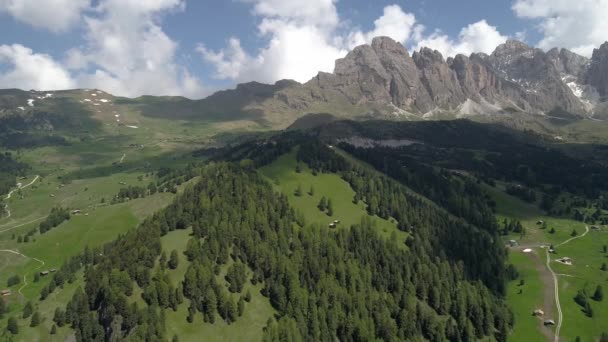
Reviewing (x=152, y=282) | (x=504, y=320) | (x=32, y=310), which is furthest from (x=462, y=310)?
(x=32, y=310)

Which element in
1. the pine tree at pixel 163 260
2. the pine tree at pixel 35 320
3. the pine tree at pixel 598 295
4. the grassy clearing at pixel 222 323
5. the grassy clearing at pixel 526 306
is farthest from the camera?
the pine tree at pixel 598 295

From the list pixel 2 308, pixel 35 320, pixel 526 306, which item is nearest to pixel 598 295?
pixel 526 306

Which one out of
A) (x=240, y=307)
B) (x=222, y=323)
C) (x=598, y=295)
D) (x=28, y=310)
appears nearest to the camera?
(x=222, y=323)

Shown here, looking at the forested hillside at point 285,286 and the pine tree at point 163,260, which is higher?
the pine tree at point 163,260

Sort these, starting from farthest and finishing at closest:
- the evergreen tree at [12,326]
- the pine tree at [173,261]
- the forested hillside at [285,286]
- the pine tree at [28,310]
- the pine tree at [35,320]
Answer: the pine tree at [28,310]
the pine tree at [35,320]
the evergreen tree at [12,326]
the pine tree at [173,261]
the forested hillside at [285,286]

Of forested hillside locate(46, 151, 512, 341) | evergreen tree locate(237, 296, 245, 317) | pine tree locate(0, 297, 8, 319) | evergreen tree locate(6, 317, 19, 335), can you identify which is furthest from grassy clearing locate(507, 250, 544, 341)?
pine tree locate(0, 297, 8, 319)

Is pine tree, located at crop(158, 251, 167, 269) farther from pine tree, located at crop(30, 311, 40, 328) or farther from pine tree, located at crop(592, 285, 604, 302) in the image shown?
pine tree, located at crop(592, 285, 604, 302)

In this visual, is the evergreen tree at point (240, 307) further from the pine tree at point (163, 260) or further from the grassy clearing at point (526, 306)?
the grassy clearing at point (526, 306)

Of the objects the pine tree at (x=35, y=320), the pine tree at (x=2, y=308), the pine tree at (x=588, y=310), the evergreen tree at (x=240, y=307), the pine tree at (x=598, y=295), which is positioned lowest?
the pine tree at (x=2, y=308)

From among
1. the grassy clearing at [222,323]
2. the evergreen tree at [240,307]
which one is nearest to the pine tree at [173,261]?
the grassy clearing at [222,323]

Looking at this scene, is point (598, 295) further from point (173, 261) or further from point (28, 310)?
point (28, 310)
